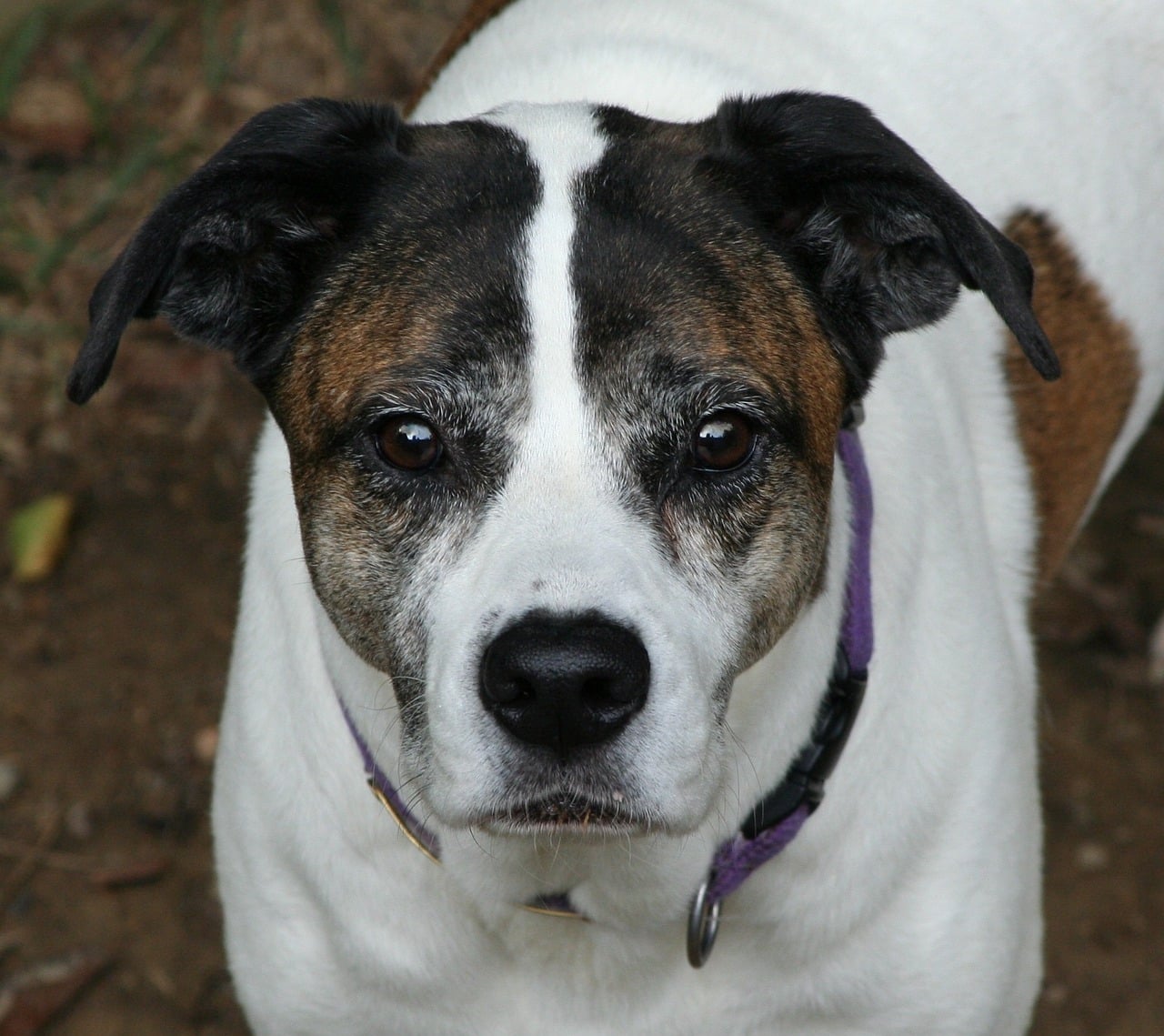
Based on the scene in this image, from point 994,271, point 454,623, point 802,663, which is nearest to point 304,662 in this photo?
point 454,623

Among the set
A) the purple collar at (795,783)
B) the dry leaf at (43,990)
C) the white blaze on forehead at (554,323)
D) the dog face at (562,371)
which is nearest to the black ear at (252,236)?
the dog face at (562,371)

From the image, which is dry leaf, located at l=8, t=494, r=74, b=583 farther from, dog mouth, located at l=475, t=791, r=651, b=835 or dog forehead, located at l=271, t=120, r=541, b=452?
dog mouth, located at l=475, t=791, r=651, b=835

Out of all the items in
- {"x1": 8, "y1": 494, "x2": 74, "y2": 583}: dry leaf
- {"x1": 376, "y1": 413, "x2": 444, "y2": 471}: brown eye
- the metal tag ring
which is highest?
{"x1": 376, "y1": 413, "x2": 444, "y2": 471}: brown eye

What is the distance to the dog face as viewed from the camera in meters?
2.44

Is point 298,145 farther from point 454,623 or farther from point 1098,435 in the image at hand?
point 1098,435

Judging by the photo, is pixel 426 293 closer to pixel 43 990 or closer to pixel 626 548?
pixel 626 548

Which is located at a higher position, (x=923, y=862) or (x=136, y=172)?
(x=923, y=862)

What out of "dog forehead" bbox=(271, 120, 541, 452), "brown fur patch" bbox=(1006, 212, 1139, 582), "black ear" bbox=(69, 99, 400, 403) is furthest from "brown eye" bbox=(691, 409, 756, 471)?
"brown fur patch" bbox=(1006, 212, 1139, 582)

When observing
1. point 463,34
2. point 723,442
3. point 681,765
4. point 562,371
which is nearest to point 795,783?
point 681,765

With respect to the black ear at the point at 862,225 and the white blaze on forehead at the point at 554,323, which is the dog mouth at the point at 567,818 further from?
the black ear at the point at 862,225

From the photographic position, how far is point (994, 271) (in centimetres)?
256

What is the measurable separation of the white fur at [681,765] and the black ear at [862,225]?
0.28 meters

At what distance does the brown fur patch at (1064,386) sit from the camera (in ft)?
12.2

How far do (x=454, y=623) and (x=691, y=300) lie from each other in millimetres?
644
